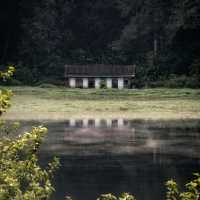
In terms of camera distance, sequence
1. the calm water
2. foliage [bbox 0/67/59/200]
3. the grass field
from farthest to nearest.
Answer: the grass field
the calm water
foliage [bbox 0/67/59/200]

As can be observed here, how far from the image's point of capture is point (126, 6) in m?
80.4

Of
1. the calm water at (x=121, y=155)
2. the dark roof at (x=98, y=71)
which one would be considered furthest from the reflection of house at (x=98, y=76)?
the calm water at (x=121, y=155)

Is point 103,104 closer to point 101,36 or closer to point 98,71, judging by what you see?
point 98,71

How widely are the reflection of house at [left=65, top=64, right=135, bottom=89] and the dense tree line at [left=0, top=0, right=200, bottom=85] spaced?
1.60 meters

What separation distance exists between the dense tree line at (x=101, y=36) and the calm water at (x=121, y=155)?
30.3 meters

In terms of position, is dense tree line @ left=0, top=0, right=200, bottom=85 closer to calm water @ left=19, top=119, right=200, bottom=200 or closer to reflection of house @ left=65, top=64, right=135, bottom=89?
reflection of house @ left=65, top=64, right=135, bottom=89

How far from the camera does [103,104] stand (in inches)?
1927

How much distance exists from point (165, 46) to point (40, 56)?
14333 mm

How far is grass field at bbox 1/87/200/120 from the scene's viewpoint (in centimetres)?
4202

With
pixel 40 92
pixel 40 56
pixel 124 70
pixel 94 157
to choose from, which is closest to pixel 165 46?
pixel 124 70

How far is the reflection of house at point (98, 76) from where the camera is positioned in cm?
7131

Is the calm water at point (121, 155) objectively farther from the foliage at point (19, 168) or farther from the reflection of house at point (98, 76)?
the reflection of house at point (98, 76)

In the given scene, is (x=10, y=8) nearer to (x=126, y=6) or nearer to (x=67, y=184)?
(x=126, y=6)

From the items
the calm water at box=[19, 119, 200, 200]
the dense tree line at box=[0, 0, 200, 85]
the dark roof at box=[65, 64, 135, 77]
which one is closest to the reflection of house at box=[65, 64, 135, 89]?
the dark roof at box=[65, 64, 135, 77]
